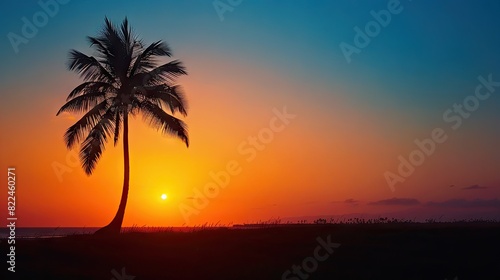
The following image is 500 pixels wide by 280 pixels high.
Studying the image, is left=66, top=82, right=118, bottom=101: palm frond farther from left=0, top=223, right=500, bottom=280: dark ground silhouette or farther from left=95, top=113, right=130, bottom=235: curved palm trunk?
left=0, top=223, right=500, bottom=280: dark ground silhouette

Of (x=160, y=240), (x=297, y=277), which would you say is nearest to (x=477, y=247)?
(x=297, y=277)

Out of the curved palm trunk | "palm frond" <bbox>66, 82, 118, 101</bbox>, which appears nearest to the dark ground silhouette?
the curved palm trunk

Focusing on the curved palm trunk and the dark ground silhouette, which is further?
the curved palm trunk

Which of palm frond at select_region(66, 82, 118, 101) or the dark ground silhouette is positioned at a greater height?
palm frond at select_region(66, 82, 118, 101)

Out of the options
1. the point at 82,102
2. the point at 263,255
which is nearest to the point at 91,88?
the point at 82,102

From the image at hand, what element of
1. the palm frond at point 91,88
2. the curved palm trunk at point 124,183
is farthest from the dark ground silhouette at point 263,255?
the palm frond at point 91,88

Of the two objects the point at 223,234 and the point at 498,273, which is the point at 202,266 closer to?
the point at 223,234

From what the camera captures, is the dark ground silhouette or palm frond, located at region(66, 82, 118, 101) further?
palm frond, located at region(66, 82, 118, 101)

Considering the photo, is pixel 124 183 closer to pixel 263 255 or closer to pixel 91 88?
pixel 91 88

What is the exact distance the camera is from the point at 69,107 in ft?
93.1

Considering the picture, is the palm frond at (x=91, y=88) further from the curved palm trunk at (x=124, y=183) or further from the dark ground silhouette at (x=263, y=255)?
the dark ground silhouette at (x=263, y=255)

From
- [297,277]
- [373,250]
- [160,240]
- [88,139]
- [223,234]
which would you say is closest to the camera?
[297,277]

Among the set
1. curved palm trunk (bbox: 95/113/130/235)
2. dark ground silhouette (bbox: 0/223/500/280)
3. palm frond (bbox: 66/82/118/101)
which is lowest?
dark ground silhouette (bbox: 0/223/500/280)

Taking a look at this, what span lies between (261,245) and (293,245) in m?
1.32
